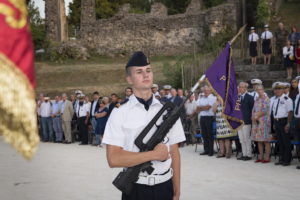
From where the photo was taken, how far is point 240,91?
11.1 m

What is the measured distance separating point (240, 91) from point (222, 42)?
65.8 ft

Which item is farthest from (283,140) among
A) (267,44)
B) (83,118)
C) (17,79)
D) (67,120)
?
(267,44)

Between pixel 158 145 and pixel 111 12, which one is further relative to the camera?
pixel 111 12

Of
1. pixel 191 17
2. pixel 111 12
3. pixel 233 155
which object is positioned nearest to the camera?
pixel 233 155

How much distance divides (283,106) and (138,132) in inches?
292

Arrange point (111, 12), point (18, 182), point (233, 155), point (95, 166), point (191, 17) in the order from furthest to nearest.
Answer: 1. point (111, 12)
2. point (191, 17)
3. point (233, 155)
4. point (95, 166)
5. point (18, 182)

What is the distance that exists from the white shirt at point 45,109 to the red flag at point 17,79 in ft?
56.9

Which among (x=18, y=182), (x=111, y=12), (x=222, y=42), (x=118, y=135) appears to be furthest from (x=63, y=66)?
(x=118, y=135)

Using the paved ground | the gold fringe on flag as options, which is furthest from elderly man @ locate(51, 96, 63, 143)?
the gold fringe on flag

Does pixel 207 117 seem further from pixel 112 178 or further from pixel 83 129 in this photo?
pixel 83 129

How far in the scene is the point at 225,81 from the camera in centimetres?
853

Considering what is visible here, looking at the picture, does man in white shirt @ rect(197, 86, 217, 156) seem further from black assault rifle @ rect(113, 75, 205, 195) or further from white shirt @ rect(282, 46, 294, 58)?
black assault rifle @ rect(113, 75, 205, 195)

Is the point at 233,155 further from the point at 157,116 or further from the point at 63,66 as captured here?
the point at 63,66

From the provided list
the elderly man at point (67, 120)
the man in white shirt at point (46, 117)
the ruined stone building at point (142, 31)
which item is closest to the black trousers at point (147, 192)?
the elderly man at point (67, 120)
